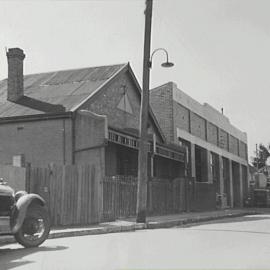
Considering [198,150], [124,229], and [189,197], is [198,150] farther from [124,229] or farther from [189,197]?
[124,229]

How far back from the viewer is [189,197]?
30344 mm

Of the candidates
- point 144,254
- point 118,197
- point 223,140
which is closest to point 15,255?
point 144,254

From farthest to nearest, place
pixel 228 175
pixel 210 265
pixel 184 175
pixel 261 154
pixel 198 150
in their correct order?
pixel 261 154
pixel 228 175
pixel 198 150
pixel 184 175
pixel 210 265

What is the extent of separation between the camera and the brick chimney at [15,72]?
87.3 ft

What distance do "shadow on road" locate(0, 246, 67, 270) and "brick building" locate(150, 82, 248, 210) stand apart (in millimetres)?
19506

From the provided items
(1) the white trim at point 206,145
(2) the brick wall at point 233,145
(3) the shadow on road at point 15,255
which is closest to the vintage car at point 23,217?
(3) the shadow on road at point 15,255

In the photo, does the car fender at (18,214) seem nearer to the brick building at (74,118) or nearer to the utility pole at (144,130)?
the brick building at (74,118)

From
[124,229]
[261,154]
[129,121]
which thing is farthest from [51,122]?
[261,154]

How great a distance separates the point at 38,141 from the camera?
961 inches

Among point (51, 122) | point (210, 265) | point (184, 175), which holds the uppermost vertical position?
point (51, 122)

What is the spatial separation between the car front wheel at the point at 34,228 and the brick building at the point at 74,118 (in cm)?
748

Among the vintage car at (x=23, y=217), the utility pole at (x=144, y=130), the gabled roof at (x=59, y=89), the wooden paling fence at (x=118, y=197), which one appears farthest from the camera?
the gabled roof at (x=59, y=89)

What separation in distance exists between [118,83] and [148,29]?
8038 millimetres

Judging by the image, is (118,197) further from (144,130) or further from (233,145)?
(233,145)
